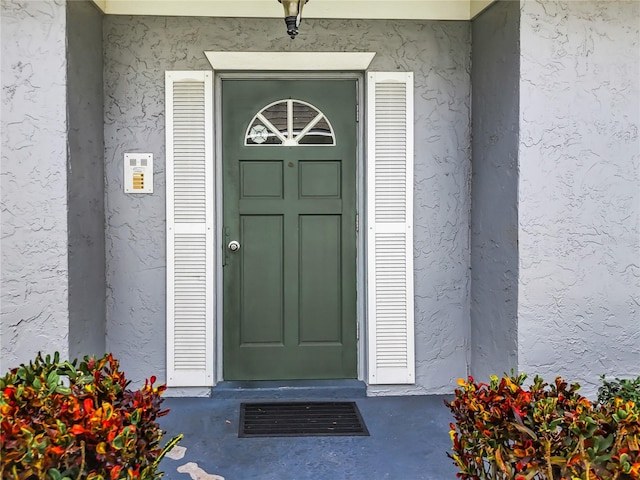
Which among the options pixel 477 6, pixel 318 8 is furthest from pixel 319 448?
pixel 477 6

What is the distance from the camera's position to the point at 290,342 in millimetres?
4520

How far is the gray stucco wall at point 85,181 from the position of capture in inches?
148

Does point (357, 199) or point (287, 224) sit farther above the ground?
point (357, 199)

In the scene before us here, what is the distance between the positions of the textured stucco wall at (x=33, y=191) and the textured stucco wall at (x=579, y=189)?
285 cm

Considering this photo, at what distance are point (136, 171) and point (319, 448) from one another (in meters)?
2.31

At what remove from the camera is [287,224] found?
4508 mm

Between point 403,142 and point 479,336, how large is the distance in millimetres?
1518

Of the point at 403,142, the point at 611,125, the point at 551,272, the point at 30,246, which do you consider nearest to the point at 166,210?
the point at 30,246

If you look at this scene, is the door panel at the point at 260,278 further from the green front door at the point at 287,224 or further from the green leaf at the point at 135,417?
the green leaf at the point at 135,417

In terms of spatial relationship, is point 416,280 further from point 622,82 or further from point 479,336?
point 622,82

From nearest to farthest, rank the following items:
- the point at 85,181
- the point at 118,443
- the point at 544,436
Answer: the point at 118,443 → the point at 544,436 → the point at 85,181

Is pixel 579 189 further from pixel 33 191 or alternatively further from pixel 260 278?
pixel 33 191

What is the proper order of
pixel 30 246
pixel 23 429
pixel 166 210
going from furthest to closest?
1. pixel 166 210
2. pixel 30 246
3. pixel 23 429

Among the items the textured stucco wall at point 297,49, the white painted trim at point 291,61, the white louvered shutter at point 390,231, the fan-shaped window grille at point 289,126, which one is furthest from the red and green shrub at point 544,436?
the white painted trim at point 291,61
